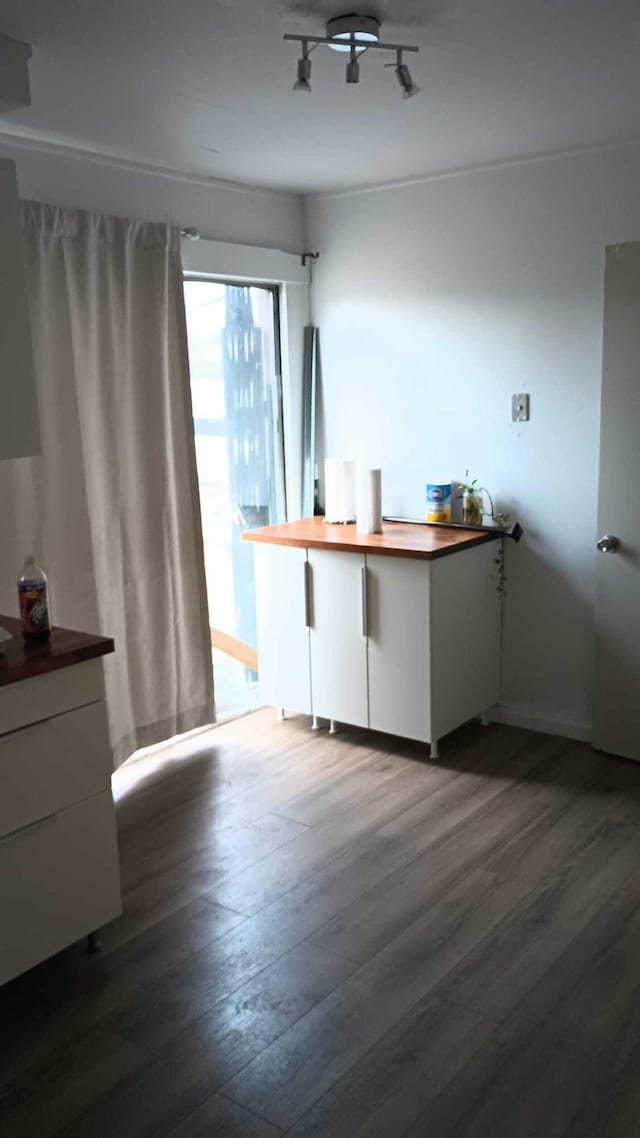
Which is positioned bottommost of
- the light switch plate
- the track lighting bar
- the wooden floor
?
the wooden floor

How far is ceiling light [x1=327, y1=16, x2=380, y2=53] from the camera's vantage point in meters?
2.14

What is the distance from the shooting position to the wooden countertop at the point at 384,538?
3531mm

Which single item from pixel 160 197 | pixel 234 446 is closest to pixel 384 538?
pixel 234 446

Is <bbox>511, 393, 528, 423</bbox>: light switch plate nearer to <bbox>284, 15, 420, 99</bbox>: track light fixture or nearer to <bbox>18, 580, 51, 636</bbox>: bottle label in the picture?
<bbox>284, 15, 420, 99</bbox>: track light fixture

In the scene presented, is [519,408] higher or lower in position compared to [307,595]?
higher

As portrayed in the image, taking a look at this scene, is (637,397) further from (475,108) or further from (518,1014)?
(518,1014)

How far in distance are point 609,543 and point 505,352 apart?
915 millimetres

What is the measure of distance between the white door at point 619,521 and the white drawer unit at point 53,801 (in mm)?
2018

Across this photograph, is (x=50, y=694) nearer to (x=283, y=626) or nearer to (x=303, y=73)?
(x=303, y=73)

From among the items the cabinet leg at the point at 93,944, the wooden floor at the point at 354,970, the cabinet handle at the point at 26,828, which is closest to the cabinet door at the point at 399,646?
the wooden floor at the point at 354,970

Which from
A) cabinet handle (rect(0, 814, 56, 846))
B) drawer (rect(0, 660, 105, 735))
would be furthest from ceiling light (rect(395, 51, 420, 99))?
cabinet handle (rect(0, 814, 56, 846))

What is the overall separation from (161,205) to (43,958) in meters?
2.74

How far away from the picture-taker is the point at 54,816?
7.61 feet

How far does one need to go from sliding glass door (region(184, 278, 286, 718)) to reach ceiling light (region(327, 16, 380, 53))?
1.78m
